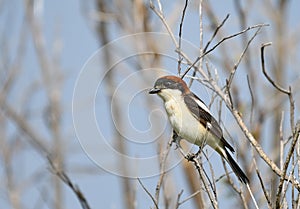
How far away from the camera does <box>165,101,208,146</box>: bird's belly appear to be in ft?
8.45

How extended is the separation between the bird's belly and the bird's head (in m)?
0.05

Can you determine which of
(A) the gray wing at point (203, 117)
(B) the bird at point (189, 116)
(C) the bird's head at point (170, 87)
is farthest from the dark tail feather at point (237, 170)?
(C) the bird's head at point (170, 87)

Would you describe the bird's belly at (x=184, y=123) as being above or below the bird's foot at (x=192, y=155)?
above

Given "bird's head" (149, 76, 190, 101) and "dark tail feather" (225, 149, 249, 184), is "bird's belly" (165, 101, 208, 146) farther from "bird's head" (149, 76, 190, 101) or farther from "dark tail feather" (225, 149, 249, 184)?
"dark tail feather" (225, 149, 249, 184)

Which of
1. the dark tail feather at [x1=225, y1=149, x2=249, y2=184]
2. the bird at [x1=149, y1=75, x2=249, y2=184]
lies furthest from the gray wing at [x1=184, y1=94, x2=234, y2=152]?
the dark tail feather at [x1=225, y1=149, x2=249, y2=184]

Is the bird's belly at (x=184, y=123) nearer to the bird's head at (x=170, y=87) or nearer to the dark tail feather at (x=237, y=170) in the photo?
the bird's head at (x=170, y=87)

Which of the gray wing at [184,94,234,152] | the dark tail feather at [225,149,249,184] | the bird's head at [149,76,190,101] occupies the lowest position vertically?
the dark tail feather at [225,149,249,184]

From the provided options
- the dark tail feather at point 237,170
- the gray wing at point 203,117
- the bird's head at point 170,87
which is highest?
the bird's head at point 170,87

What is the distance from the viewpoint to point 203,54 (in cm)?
230

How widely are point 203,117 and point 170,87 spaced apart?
8.0 inches

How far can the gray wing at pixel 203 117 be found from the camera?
8.36 feet

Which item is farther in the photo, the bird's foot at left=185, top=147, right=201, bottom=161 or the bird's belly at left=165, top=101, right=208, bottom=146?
the bird's belly at left=165, top=101, right=208, bottom=146

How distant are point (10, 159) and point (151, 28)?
5.08 ft

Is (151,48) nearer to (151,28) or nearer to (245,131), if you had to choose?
(151,28)
